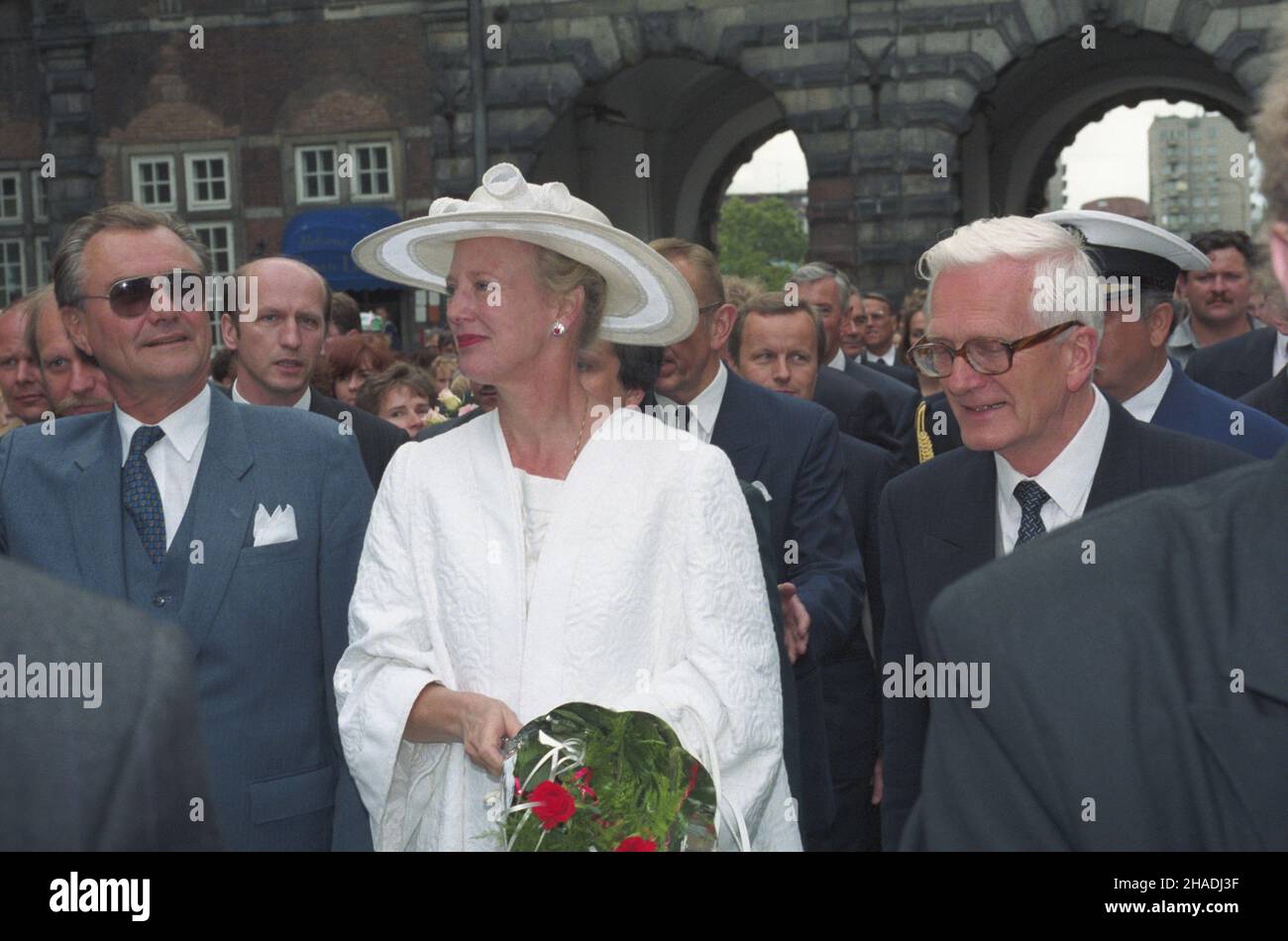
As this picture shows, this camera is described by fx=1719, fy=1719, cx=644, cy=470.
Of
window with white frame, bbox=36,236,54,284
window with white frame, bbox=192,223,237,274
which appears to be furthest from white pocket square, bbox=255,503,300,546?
window with white frame, bbox=36,236,54,284

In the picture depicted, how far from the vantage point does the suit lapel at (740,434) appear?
18.4ft

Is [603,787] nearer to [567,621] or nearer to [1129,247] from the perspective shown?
[567,621]

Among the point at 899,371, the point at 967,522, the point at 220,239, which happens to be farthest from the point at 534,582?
the point at 220,239

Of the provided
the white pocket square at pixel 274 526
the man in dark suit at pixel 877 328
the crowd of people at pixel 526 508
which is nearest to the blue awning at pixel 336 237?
the man in dark suit at pixel 877 328

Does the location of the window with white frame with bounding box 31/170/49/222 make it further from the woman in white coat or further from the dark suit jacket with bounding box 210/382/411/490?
the woman in white coat

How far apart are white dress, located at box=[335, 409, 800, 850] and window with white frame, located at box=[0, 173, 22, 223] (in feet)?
91.9

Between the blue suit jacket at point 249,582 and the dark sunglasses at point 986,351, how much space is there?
146 centimetres

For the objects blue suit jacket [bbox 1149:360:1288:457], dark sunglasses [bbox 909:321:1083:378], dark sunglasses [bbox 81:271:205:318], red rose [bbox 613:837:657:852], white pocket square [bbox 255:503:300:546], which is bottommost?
red rose [bbox 613:837:657:852]

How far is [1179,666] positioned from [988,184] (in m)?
29.5

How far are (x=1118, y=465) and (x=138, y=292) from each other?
7.85ft

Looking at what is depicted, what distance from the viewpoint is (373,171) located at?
28109 millimetres

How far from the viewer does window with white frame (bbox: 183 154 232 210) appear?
28625 mm

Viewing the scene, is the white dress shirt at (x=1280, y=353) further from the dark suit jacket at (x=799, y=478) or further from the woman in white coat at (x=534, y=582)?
the woman in white coat at (x=534, y=582)
